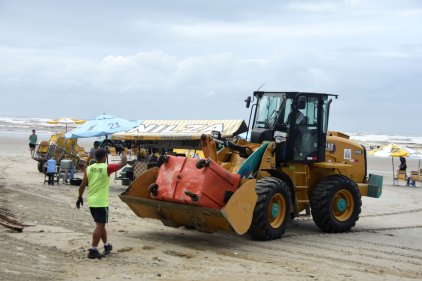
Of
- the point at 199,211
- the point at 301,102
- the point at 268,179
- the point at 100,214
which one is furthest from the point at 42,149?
the point at 100,214

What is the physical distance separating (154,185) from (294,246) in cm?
257

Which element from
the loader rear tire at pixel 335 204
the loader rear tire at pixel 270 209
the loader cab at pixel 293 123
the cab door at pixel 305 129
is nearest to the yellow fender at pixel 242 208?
the loader rear tire at pixel 270 209

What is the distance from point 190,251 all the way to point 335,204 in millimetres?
3981

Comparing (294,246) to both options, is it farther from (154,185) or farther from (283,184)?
(154,185)

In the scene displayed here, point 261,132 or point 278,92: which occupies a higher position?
point 278,92

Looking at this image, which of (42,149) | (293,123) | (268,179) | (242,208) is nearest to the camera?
(242,208)

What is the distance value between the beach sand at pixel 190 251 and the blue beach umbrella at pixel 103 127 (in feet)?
17.1

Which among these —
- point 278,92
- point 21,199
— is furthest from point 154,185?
point 21,199

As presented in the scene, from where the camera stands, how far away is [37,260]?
843 cm

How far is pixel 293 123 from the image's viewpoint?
1236cm

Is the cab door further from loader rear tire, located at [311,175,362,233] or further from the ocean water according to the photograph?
the ocean water

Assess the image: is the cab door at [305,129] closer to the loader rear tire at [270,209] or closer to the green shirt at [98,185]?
the loader rear tire at [270,209]

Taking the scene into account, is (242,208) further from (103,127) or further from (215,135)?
(103,127)

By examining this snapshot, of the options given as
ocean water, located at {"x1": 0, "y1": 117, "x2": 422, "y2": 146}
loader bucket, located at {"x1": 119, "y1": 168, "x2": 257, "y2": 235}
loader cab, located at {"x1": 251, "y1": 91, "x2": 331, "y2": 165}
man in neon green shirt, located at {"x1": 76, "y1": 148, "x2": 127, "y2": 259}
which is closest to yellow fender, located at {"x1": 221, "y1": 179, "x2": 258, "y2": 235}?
loader bucket, located at {"x1": 119, "y1": 168, "x2": 257, "y2": 235}
